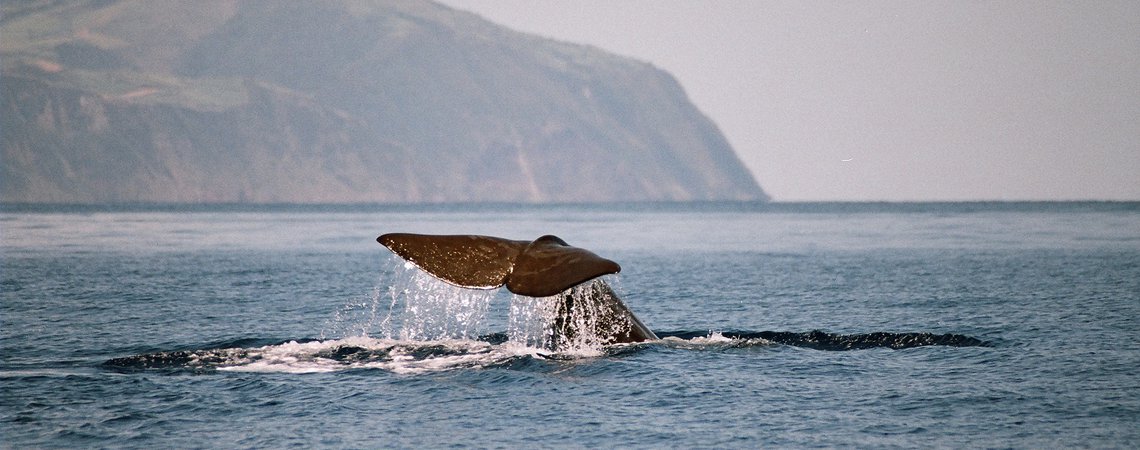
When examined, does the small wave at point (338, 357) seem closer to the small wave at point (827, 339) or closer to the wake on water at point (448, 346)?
the wake on water at point (448, 346)

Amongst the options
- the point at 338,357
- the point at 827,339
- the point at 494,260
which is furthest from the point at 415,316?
the point at 494,260

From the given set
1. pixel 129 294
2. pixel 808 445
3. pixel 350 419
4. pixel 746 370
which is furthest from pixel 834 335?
pixel 129 294

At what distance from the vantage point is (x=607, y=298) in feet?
49.9

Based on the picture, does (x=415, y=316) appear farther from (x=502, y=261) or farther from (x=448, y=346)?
(x=502, y=261)

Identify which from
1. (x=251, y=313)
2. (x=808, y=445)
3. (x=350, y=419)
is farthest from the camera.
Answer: (x=251, y=313)

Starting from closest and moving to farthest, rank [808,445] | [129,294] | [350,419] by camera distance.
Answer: [808,445]
[350,419]
[129,294]

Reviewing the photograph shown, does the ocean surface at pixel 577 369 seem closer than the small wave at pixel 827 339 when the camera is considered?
Yes

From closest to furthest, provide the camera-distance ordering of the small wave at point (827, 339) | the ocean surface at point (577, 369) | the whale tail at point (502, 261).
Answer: the ocean surface at point (577, 369), the whale tail at point (502, 261), the small wave at point (827, 339)

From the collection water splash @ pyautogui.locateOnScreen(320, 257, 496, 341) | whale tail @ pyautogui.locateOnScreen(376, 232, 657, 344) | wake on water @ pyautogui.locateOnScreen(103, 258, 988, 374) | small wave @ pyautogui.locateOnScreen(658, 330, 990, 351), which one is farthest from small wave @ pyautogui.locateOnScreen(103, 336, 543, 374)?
small wave @ pyautogui.locateOnScreen(658, 330, 990, 351)

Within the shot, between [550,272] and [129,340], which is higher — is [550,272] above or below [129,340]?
above

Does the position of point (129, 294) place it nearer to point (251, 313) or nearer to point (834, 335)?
point (251, 313)

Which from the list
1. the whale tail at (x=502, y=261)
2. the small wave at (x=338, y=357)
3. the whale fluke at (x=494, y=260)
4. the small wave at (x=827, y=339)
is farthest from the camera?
the small wave at (x=827, y=339)

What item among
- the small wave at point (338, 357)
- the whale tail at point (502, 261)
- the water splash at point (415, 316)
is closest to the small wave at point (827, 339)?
the small wave at point (338, 357)

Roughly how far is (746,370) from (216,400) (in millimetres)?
6131
